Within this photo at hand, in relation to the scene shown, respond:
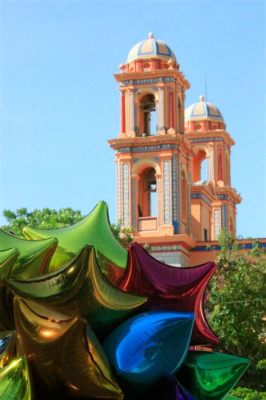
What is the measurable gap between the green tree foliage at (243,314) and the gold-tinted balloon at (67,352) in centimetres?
1309

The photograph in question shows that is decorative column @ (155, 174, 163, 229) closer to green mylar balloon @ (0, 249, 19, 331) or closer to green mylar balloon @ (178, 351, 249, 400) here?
green mylar balloon @ (178, 351, 249, 400)

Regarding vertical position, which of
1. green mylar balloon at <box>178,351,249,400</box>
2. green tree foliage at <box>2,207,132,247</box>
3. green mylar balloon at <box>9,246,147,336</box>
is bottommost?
green mylar balloon at <box>178,351,249,400</box>

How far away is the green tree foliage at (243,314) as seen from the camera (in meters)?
19.0

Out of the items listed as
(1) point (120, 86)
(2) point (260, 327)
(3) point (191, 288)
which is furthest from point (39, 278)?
(1) point (120, 86)

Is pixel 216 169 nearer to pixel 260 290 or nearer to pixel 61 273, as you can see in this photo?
pixel 260 290

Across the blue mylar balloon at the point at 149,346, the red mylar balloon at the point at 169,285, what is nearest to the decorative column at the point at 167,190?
the red mylar balloon at the point at 169,285

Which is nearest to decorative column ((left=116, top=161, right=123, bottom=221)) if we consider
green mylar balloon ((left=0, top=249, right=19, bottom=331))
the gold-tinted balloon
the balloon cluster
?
the balloon cluster

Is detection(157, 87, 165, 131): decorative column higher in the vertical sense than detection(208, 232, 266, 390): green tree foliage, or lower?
higher

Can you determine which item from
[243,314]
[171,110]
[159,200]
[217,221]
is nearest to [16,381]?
[243,314]

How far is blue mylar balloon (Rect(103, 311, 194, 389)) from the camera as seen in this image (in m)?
5.41

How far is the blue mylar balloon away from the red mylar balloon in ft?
1.03

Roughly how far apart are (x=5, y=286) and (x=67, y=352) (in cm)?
63

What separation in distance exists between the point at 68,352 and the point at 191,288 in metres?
1.12

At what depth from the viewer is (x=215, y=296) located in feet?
66.2
